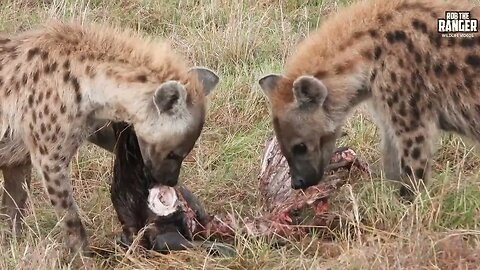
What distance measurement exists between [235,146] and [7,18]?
2.43 m

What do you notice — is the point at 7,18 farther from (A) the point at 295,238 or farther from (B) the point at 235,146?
(A) the point at 295,238

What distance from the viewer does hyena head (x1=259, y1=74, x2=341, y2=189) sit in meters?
4.34

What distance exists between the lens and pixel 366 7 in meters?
4.43

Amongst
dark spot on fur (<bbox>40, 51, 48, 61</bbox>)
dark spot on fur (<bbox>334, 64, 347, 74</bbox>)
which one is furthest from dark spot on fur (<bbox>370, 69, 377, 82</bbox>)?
dark spot on fur (<bbox>40, 51, 48, 61</bbox>)

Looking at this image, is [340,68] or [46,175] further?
[340,68]

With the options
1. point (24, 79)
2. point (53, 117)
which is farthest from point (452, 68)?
point (24, 79)

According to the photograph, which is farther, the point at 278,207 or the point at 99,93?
the point at 278,207

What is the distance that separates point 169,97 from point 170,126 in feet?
0.53

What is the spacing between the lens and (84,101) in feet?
13.4

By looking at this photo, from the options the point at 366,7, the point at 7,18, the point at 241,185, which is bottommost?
the point at 241,185

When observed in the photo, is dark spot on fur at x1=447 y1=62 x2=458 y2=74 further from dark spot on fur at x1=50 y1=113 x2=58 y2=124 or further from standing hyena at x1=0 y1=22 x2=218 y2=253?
dark spot on fur at x1=50 y1=113 x2=58 y2=124

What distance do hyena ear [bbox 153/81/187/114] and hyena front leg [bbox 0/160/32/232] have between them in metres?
0.89

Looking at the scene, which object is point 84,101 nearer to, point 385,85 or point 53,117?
point 53,117

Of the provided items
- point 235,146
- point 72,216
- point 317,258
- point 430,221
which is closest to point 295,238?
point 317,258
